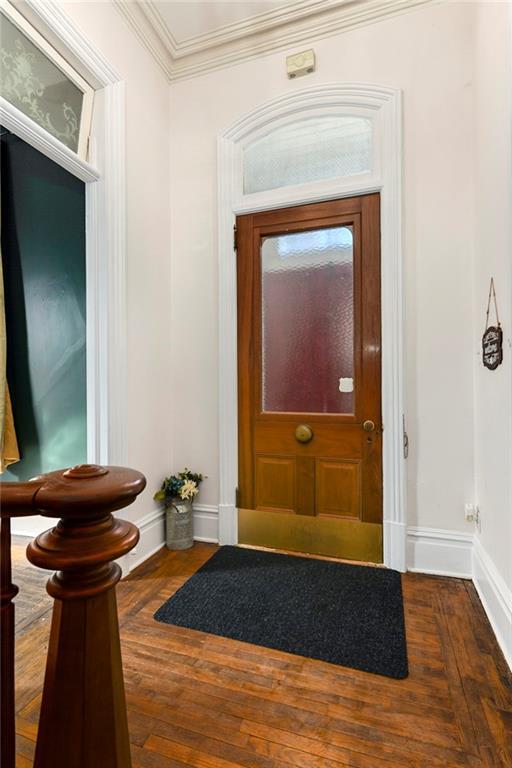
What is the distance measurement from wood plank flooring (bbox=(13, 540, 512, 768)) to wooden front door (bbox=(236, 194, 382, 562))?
744 mm

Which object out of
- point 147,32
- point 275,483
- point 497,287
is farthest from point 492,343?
point 147,32

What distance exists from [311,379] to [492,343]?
101 cm

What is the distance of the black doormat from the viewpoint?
1535 millimetres

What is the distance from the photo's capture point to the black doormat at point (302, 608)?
1535 mm

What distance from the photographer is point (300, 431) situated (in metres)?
2.37

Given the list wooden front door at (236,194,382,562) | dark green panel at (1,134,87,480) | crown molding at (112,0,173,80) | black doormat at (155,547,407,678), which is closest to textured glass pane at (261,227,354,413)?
wooden front door at (236,194,382,562)

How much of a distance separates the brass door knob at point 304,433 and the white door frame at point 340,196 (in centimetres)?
43

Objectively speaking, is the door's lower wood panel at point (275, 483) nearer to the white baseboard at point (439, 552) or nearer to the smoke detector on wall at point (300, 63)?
the white baseboard at point (439, 552)

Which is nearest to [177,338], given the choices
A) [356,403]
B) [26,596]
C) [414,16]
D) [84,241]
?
[84,241]

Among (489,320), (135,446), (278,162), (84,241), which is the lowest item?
(135,446)

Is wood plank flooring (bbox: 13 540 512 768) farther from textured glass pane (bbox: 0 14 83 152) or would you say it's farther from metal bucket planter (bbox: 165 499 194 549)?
textured glass pane (bbox: 0 14 83 152)

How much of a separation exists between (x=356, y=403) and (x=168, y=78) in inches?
107

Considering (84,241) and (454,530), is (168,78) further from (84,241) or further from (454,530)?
(454,530)

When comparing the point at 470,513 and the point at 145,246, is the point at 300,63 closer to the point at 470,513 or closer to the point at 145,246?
the point at 145,246
